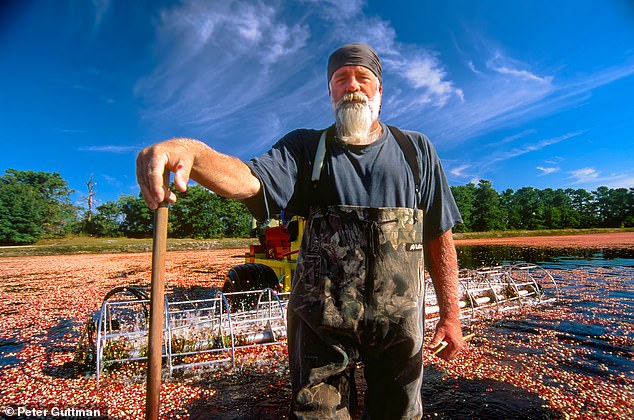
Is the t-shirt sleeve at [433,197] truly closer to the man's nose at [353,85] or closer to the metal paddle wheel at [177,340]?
the man's nose at [353,85]

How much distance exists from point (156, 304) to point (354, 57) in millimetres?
1750

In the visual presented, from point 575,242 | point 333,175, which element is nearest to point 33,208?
point 333,175

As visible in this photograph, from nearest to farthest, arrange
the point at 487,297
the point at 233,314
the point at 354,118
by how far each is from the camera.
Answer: the point at 354,118, the point at 233,314, the point at 487,297

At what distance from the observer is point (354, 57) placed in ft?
6.54

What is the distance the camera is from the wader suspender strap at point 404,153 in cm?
182

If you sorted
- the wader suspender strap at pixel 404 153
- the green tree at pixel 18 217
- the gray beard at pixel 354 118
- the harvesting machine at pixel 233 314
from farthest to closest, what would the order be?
the green tree at pixel 18 217 → the harvesting machine at pixel 233 314 → the gray beard at pixel 354 118 → the wader suspender strap at pixel 404 153

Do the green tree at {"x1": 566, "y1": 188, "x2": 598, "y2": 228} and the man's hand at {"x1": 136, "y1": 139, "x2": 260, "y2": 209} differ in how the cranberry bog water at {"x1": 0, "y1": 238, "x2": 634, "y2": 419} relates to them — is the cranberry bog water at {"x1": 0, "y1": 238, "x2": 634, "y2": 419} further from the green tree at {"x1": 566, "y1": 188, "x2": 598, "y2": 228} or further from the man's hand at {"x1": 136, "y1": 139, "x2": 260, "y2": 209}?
the green tree at {"x1": 566, "y1": 188, "x2": 598, "y2": 228}

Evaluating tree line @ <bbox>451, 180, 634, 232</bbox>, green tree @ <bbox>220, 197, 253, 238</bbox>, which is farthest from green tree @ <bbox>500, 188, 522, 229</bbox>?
green tree @ <bbox>220, 197, 253, 238</bbox>

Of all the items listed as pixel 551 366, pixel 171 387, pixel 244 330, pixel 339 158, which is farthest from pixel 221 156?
pixel 551 366

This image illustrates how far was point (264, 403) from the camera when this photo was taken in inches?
179

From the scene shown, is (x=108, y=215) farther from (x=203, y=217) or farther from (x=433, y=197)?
(x=433, y=197)

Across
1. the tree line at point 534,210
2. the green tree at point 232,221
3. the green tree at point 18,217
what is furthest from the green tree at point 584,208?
the green tree at point 18,217

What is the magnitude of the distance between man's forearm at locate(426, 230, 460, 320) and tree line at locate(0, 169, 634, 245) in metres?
38.3

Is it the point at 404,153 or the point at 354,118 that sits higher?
the point at 354,118
